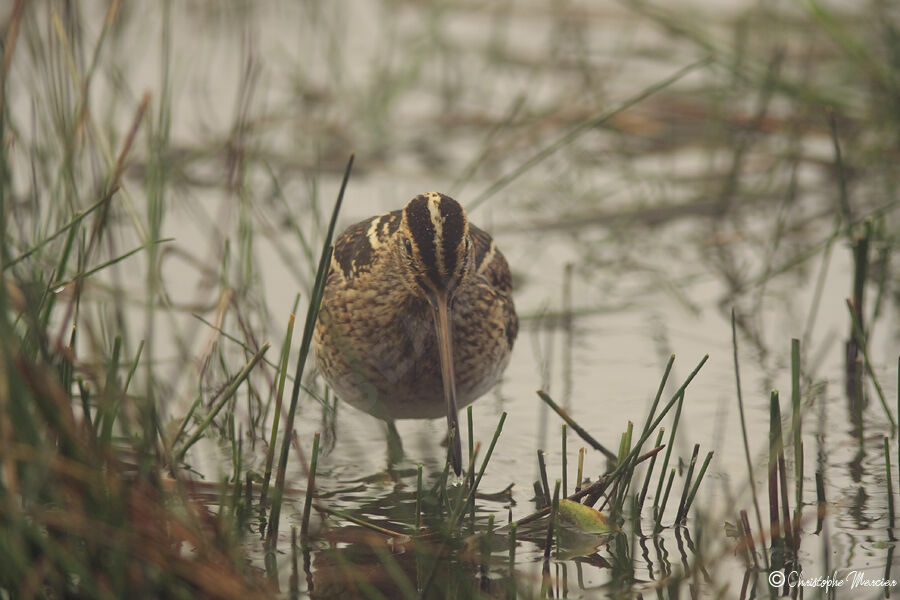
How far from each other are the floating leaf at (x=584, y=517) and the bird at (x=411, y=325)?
55 centimetres

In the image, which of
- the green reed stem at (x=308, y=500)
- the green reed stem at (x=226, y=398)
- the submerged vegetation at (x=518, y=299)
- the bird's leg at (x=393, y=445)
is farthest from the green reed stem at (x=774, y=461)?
the bird's leg at (x=393, y=445)

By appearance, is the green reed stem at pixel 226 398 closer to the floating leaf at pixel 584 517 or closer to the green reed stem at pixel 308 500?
the green reed stem at pixel 308 500

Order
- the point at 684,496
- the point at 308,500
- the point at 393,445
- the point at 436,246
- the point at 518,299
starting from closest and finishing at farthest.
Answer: the point at 308,500 < the point at 684,496 < the point at 436,246 < the point at 393,445 < the point at 518,299

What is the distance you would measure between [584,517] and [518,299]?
2585mm

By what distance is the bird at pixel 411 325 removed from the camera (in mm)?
4273

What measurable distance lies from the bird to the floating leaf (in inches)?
21.7

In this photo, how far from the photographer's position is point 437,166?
26.6 ft

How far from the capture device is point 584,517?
385 centimetres

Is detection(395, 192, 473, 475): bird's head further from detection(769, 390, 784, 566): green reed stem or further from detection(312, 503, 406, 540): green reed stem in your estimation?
detection(769, 390, 784, 566): green reed stem

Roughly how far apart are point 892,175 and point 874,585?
4555mm

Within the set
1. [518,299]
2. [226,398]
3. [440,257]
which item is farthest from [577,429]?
[518,299]

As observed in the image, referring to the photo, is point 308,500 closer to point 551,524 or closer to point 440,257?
point 551,524

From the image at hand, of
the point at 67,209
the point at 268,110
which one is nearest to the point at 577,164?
the point at 268,110

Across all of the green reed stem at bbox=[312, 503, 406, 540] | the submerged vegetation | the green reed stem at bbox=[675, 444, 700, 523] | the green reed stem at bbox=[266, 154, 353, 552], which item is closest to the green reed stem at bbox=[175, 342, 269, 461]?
the submerged vegetation
